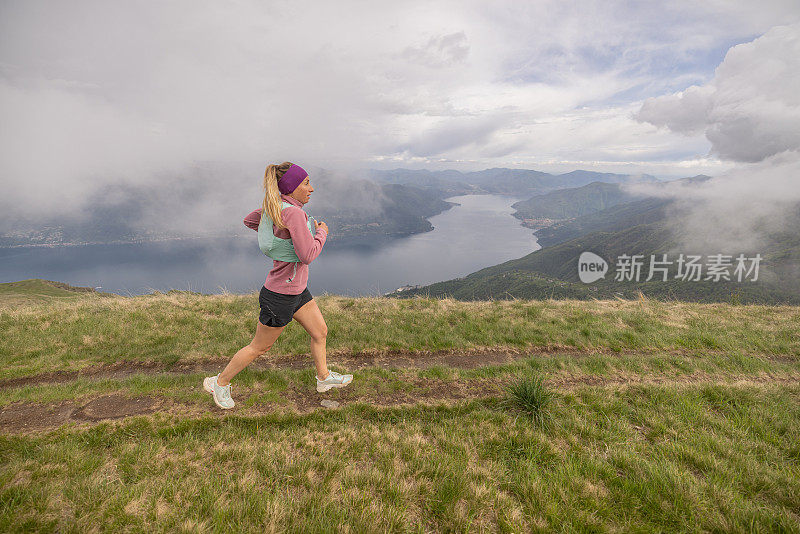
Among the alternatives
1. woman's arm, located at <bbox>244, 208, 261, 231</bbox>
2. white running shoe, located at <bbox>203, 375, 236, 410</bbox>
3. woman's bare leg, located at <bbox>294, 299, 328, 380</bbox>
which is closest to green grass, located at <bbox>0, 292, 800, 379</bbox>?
woman's bare leg, located at <bbox>294, 299, 328, 380</bbox>

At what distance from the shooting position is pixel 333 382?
469cm

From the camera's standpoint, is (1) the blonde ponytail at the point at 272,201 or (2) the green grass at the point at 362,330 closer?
(1) the blonde ponytail at the point at 272,201

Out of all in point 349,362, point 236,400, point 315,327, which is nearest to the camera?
point 236,400

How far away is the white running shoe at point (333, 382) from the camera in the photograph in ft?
15.2

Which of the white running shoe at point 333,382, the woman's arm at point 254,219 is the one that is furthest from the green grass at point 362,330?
the woman's arm at point 254,219

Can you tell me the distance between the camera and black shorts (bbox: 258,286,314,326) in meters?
4.02

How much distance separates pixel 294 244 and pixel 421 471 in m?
2.81

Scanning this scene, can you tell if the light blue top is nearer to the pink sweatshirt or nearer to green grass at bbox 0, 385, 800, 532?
the pink sweatshirt

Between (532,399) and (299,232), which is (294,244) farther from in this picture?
(532,399)

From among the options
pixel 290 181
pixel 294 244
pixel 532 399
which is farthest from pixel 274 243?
pixel 532 399

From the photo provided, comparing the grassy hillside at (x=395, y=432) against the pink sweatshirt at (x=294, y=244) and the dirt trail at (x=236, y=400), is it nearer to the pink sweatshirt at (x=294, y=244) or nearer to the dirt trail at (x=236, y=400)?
the dirt trail at (x=236, y=400)

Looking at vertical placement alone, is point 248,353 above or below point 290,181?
below

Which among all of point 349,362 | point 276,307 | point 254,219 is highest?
point 254,219

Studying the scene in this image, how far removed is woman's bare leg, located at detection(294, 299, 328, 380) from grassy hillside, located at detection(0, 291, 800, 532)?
1.53 ft
